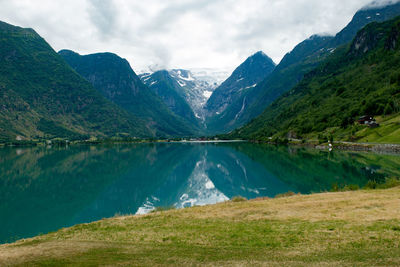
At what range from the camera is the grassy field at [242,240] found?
54.5 feet

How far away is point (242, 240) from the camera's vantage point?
2036cm

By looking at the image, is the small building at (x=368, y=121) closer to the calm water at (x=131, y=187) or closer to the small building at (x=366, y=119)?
the small building at (x=366, y=119)

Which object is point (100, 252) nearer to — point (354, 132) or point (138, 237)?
point (138, 237)

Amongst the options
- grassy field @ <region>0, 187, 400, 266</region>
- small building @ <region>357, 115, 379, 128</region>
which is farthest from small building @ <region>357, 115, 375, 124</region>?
grassy field @ <region>0, 187, 400, 266</region>

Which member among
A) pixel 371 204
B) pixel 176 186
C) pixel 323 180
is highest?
pixel 371 204

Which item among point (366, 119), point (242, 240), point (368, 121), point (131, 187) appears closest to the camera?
point (242, 240)

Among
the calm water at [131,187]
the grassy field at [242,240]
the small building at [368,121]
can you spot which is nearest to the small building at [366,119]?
the small building at [368,121]

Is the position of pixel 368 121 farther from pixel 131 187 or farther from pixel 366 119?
pixel 131 187

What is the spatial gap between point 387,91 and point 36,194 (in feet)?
600

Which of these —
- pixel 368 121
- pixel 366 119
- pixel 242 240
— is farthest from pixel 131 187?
pixel 366 119

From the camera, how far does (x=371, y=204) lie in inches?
1105

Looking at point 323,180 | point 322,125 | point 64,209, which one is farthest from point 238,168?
point 322,125

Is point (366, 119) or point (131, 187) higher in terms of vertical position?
point (366, 119)

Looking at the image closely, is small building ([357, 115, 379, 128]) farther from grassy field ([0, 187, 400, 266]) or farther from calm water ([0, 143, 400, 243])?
grassy field ([0, 187, 400, 266])
